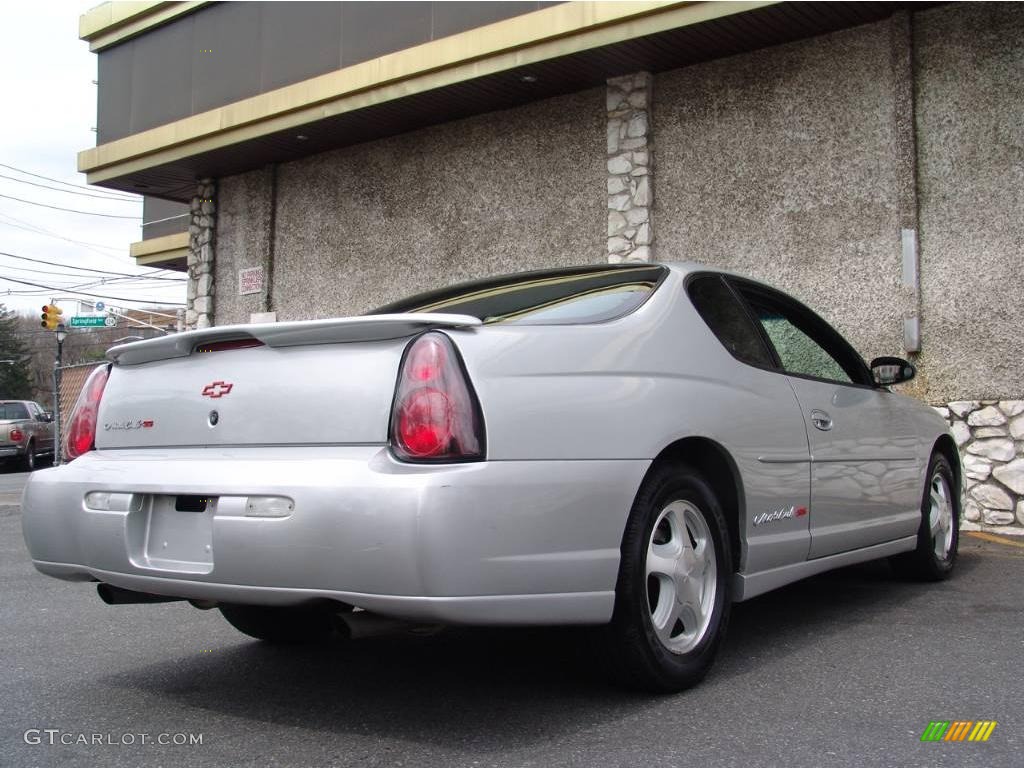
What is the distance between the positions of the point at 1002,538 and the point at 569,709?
537 cm

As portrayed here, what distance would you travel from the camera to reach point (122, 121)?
12.7 metres

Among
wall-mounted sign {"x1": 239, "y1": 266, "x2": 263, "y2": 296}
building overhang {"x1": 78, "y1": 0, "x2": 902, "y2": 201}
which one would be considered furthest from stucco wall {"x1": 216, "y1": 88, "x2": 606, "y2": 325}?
building overhang {"x1": 78, "y1": 0, "x2": 902, "y2": 201}

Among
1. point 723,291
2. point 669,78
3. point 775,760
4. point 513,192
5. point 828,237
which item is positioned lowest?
point 775,760

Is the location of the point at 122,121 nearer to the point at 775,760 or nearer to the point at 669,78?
the point at 669,78

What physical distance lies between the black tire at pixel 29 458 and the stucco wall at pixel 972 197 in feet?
68.2

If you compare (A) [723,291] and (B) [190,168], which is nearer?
(A) [723,291]

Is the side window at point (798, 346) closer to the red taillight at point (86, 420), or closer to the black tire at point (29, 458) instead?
the red taillight at point (86, 420)

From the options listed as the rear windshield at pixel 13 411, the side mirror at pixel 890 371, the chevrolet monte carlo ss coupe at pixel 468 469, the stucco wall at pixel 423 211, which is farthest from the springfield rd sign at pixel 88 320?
Answer: the chevrolet monte carlo ss coupe at pixel 468 469

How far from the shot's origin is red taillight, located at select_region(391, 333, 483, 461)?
2646mm

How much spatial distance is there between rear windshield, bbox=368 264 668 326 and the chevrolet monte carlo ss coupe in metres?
0.01

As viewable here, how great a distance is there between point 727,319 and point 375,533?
5.94ft

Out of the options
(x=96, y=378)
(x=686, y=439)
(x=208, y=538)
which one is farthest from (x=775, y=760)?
(x=96, y=378)

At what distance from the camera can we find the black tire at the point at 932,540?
16.6 feet

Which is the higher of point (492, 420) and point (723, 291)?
point (723, 291)
